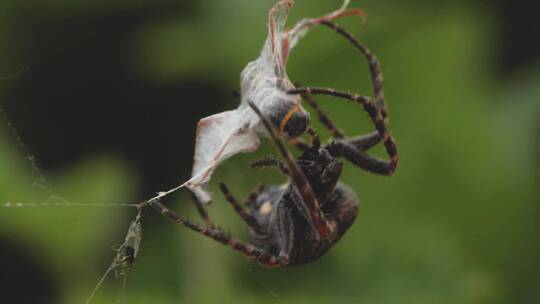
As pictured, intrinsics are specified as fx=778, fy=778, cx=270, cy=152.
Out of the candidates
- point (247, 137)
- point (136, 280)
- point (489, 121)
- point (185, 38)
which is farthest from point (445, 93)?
point (247, 137)

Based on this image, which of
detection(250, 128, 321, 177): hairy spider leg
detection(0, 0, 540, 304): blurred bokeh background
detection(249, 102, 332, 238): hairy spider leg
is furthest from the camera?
detection(0, 0, 540, 304): blurred bokeh background

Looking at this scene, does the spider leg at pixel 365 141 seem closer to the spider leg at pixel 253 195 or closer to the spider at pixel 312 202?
the spider at pixel 312 202

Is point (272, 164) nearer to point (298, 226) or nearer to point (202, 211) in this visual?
point (298, 226)

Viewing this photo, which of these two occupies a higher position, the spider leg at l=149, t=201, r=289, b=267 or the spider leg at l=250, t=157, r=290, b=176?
the spider leg at l=250, t=157, r=290, b=176

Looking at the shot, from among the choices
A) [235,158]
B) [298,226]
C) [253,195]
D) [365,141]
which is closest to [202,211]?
[253,195]

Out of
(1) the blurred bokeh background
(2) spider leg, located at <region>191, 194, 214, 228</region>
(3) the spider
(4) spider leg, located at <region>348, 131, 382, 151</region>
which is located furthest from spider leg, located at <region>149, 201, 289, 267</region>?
(1) the blurred bokeh background

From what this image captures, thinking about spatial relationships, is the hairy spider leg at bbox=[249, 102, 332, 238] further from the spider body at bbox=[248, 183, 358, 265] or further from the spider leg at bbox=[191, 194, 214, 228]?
the spider leg at bbox=[191, 194, 214, 228]

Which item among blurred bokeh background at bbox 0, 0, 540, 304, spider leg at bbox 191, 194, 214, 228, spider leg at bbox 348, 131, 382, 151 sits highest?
spider leg at bbox 348, 131, 382, 151
